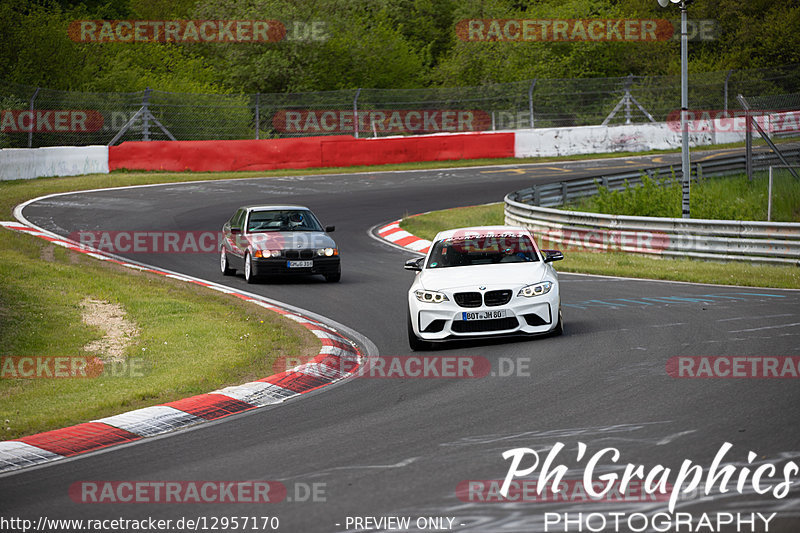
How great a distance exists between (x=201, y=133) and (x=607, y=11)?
33.3 m

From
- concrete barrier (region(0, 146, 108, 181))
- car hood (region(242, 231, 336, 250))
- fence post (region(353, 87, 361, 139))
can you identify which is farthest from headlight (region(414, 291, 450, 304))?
fence post (region(353, 87, 361, 139))

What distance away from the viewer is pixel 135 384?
959 centimetres

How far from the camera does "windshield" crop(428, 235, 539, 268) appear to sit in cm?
1202

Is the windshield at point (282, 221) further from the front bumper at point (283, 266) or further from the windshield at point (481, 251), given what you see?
the windshield at point (481, 251)

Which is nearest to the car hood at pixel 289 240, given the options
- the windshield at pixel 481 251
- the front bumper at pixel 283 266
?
the front bumper at pixel 283 266

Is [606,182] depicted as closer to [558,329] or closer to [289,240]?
Answer: [289,240]

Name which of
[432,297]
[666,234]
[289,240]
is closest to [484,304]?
[432,297]

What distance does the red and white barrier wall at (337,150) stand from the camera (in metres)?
32.3

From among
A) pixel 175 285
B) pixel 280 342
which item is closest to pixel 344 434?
pixel 280 342

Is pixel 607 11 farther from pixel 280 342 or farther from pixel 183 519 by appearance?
pixel 183 519

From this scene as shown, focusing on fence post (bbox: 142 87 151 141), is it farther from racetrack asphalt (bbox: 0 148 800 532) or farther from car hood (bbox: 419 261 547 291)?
car hood (bbox: 419 261 547 291)

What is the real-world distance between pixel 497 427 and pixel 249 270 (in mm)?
10438

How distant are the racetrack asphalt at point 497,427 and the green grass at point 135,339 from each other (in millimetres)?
1129

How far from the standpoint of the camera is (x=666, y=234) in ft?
62.7
